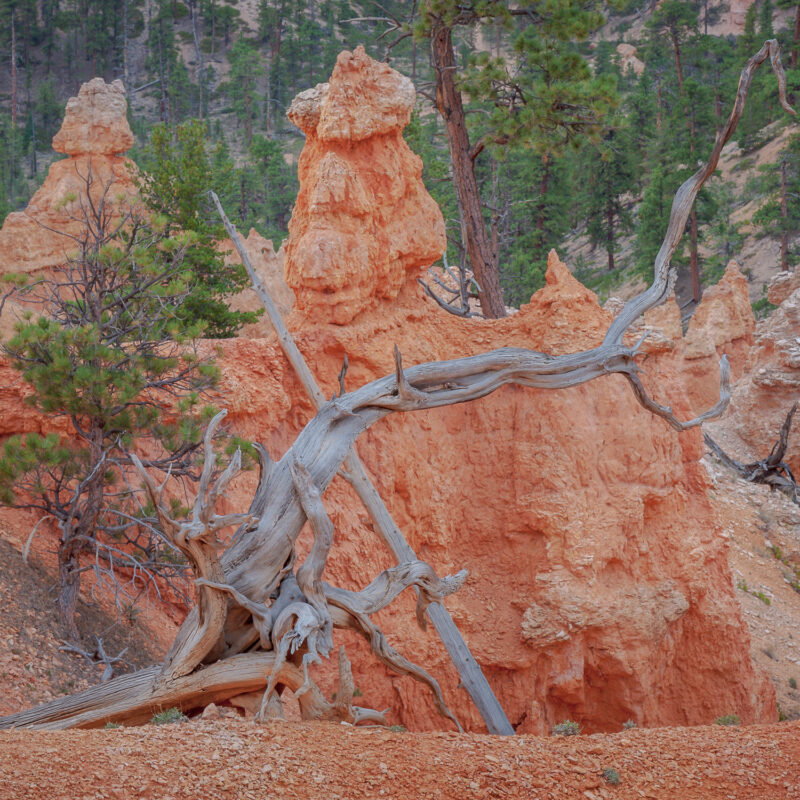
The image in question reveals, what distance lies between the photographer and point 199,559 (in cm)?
564

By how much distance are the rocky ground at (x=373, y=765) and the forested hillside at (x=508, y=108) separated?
367 inches

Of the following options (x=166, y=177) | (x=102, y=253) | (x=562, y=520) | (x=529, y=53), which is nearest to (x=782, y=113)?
(x=529, y=53)

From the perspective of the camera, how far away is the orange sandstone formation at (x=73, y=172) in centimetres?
2014

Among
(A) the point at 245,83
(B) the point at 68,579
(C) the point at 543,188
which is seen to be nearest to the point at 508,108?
(B) the point at 68,579

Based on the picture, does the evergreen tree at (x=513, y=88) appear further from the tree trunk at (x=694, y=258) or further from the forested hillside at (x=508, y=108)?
the tree trunk at (x=694, y=258)

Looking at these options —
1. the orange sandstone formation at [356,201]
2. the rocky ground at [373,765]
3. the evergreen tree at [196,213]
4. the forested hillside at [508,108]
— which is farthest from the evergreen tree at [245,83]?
the rocky ground at [373,765]

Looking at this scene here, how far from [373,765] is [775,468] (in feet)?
50.2

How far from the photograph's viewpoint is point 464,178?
45.8ft

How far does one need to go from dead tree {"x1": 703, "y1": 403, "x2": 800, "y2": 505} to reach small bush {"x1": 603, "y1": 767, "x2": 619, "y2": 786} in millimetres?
→ 13820

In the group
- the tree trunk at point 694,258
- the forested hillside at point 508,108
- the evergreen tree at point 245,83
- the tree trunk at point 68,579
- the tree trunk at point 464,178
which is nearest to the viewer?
the tree trunk at point 68,579

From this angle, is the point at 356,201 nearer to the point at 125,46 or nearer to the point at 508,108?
the point at 508,108

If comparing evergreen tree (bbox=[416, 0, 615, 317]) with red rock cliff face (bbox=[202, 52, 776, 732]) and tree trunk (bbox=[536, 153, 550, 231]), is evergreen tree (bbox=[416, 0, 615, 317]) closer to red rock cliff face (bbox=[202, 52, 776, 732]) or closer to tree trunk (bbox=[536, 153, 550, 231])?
red rock cliff face (bbox=[202, 52, 776, 732])

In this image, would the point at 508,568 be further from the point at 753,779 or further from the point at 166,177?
the point at 166,177

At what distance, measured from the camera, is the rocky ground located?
4.43 metres
